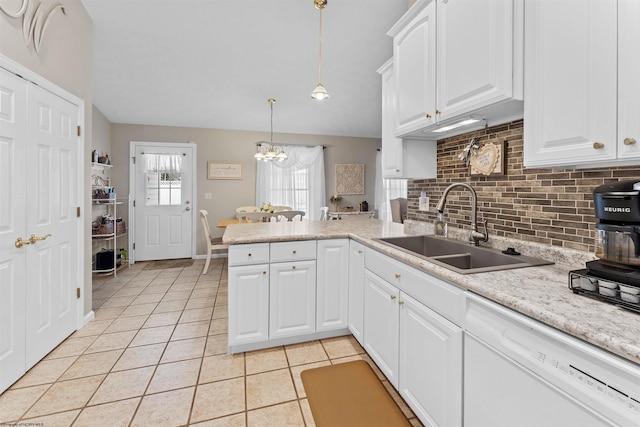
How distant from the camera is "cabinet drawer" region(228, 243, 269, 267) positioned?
2.04 metres

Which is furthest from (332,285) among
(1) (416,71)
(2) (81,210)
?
(2) (81,210)

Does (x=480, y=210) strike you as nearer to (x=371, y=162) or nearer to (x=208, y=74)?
(x=208, y=74)

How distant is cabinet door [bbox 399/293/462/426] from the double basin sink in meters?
0.26

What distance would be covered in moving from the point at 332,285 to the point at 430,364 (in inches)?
41.4

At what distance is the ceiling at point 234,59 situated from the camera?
2490mm

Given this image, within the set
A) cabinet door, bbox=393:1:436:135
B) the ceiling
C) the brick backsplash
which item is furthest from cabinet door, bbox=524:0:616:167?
the ceiling

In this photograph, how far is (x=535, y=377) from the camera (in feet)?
2.80

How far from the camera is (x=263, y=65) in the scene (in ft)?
11.0

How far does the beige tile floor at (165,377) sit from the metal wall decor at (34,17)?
2.19 meters

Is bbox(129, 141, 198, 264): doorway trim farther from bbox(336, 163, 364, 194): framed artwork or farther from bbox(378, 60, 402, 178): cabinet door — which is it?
bbox(378, 60, 402, 178): cabinet door

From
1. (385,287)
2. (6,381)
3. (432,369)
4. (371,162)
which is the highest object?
(371,162)

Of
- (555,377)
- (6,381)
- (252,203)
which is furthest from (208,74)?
(555,377)

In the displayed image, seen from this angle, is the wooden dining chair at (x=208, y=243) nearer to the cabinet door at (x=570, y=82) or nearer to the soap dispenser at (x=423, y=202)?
the soap dispenser at (x=423, y=202)

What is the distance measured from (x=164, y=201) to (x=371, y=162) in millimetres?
4257
